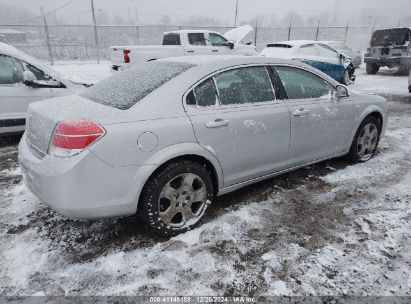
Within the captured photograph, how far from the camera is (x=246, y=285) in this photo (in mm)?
2492

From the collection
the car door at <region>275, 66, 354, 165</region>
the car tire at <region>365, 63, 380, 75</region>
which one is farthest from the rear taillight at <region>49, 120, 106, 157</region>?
the car tire at <region>365, 63, 380, 75</region>

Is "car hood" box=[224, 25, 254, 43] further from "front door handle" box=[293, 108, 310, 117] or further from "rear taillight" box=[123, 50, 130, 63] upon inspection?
"front door handle" box=[293, 108, 310, 117]

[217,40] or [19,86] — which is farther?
[217,40]

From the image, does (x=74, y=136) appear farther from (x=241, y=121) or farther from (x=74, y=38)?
(x=74, y=38)

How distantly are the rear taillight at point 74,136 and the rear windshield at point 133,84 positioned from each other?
344 millimetres

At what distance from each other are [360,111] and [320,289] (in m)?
2.82

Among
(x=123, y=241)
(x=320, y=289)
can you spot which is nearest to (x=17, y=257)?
(x=123, y=241)

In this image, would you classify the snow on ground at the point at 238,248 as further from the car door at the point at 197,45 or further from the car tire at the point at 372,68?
the car tire at the point at 372,68

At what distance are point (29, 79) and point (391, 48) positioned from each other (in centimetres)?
1401

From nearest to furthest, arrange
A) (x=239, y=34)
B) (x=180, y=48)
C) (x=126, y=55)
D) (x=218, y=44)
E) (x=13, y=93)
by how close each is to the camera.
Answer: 1. (x=13, y=93)
2. (x=126, y=55)
3. (x=180, y=48)
4. (x=218, y=44)
5. (x=239, y=34)

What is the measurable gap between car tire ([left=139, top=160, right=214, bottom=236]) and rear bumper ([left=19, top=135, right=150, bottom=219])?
137mm

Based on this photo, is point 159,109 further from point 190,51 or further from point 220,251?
point 190,51

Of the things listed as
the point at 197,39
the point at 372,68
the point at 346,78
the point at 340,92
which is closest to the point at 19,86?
the point at 340,92

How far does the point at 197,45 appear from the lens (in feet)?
41.0
